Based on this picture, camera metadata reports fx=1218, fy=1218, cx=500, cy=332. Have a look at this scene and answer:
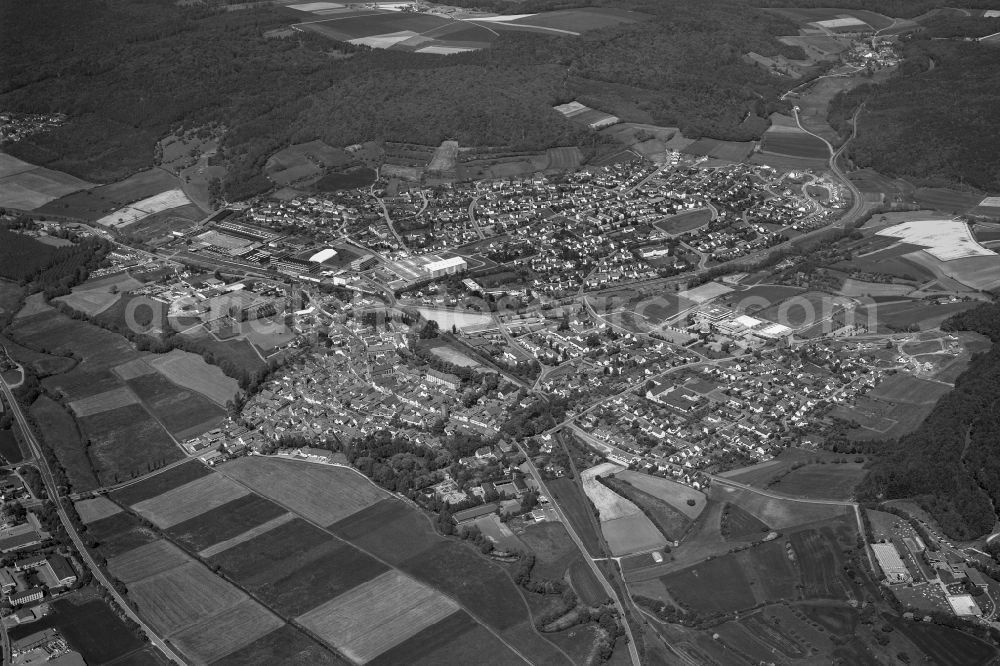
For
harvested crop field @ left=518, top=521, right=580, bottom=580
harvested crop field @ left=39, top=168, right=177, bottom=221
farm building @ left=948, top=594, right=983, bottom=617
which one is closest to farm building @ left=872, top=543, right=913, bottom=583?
farm building @ left=948, top=594, right=983, bottom=617

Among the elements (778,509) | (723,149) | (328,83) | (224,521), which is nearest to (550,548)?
(778,509)

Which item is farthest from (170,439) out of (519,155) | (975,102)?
(975,102)

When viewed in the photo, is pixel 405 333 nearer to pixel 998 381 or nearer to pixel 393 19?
pixel 998 381

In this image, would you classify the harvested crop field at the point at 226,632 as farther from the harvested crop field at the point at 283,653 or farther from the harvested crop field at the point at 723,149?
the harvested crop field at the point at 723,149

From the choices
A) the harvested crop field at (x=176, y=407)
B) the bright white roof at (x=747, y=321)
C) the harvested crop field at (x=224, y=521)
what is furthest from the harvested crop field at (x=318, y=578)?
the bright white roof at (x=747, y=321)

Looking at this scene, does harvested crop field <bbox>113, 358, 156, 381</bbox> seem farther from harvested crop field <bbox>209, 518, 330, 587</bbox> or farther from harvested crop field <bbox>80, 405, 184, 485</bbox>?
harvested crop field <bbox>209, 518, 330, 587</bbox>

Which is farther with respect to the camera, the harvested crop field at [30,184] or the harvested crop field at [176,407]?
the harvested crop field at [30,184]
